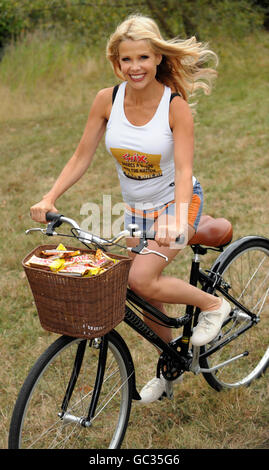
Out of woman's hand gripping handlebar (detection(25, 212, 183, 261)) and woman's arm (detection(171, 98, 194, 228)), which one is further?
woman's arm (detection(171, 98, 194, 228))

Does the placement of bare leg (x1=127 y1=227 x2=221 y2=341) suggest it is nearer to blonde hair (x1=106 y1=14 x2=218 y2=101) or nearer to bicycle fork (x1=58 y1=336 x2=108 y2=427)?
bicycle fork (x1=58 y1=336 x2=108 y2=427)

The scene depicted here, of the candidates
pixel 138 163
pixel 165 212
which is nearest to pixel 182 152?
pixel 138 163

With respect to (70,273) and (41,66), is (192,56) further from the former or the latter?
(41,66)

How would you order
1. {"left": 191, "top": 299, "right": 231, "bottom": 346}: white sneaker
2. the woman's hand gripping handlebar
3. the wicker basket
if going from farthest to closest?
{"left": 191, "top": 299, "right": 231, "bottom": 346}: white sneaker → the woman's hand gripping handlebar → the wicker basket

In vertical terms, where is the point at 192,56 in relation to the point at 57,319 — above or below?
above

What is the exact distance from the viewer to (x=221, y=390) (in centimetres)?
348

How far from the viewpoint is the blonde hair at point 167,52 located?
2646 millimetres

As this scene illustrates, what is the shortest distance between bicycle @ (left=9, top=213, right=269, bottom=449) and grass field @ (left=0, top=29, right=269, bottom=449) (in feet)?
0.60

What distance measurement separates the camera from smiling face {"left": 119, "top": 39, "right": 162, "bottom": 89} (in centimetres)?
266

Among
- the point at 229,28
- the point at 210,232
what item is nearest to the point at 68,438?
the point at 210,232

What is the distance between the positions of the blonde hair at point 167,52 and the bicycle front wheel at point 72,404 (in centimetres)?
133

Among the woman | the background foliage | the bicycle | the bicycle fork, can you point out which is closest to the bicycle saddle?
the bicycle

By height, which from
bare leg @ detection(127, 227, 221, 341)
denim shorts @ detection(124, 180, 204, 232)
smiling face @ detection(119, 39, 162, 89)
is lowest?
bare leg @ detection(127, 227, 221, 341)

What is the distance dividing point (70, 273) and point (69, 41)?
11.7 m
